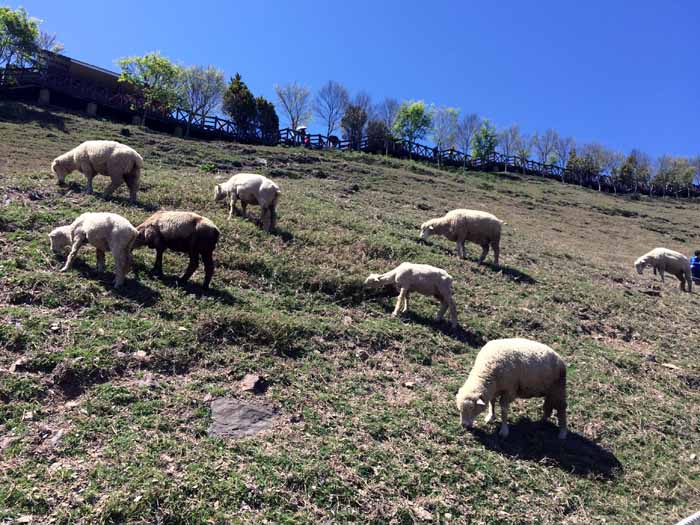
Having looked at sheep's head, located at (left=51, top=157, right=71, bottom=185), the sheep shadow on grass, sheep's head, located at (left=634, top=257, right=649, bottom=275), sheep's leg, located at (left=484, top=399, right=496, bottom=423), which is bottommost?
the sheep shadow on grass

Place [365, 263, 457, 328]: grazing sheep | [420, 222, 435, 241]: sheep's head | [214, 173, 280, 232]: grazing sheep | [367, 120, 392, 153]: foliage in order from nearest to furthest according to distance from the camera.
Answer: [365, 263, 457, 328]: grazing sheep → [214, 173, 280, 232]: grazing sheep → [420, 222, 435, 241]: sheep's head → [367, 120, 392, 153]: foliage

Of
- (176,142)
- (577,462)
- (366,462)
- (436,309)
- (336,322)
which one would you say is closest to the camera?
(366,462)

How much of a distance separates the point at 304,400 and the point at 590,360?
21.6 ft

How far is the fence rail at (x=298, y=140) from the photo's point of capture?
41156 millimetres

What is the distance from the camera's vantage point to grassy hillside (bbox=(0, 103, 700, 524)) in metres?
5.34

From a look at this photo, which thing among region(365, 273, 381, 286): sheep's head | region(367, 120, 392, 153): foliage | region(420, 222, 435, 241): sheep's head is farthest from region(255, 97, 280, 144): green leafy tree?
region(365, 273, 381, 286): sheep's head

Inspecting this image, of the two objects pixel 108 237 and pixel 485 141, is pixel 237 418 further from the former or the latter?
pixel 485 141

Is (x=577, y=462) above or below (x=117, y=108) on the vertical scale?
below

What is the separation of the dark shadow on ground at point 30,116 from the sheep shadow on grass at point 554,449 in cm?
3342

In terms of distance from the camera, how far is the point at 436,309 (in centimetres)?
1184

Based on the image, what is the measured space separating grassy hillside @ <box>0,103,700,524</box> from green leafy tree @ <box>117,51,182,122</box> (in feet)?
114

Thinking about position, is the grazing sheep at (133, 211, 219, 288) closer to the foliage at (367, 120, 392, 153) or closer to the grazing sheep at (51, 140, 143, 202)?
the grazing sheep at (51, 140, 143, 202)

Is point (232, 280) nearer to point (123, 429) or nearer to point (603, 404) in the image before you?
point (123, 429)

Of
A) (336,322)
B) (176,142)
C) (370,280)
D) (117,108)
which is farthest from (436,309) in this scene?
(117,108)
